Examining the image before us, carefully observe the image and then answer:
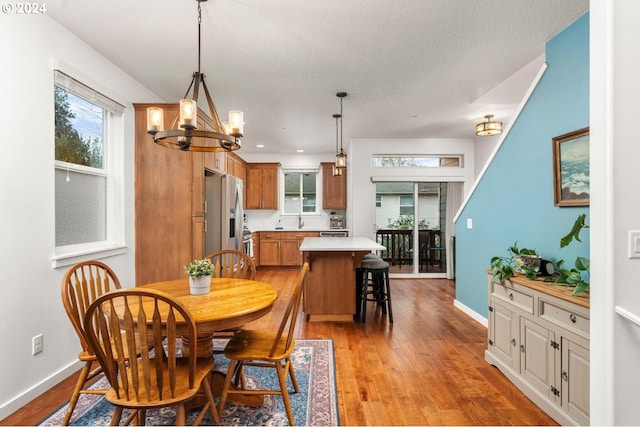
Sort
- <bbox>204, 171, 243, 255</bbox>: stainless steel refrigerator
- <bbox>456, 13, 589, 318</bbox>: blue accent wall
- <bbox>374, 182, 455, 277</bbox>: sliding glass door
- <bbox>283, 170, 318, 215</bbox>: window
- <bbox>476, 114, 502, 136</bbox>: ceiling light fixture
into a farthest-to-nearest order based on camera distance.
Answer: <bbox>283, 170, 318, 215</bbox>: window → <bbox>374, 182, 455, 277</bbox>: sliding glass door → <bbox>476, 114, 502, 136</bbox>: ceiling light fixture → <bbox>204, 171, 243, 255</bbox>: stainless steel refrigerator → <bbox>456, 13, 589, 318</bbox>: blue accent wall

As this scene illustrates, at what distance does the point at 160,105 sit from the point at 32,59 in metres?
1.16

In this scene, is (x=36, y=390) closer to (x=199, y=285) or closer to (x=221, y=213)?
(x=199, y=285)

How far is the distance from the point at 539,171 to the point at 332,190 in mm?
4759

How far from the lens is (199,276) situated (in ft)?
6.50

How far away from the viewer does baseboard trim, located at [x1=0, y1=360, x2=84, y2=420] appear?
1.92 m

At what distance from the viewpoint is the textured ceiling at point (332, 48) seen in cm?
215

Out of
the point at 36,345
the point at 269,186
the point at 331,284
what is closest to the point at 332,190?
the point at 269,186

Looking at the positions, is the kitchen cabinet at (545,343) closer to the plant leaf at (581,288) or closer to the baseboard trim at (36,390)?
the plant leaf at (581,288)

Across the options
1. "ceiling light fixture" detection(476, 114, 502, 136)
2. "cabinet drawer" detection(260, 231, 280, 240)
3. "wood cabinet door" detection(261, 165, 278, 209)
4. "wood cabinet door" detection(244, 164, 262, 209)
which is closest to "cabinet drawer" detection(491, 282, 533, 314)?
"ceiling light fixture" detection(476, 114, 502, 136)

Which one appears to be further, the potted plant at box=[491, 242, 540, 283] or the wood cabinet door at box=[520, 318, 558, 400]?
the potted plant at box=[491, 242, 540, 283]

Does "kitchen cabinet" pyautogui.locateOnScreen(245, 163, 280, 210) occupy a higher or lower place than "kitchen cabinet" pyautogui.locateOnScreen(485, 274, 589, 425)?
higher
